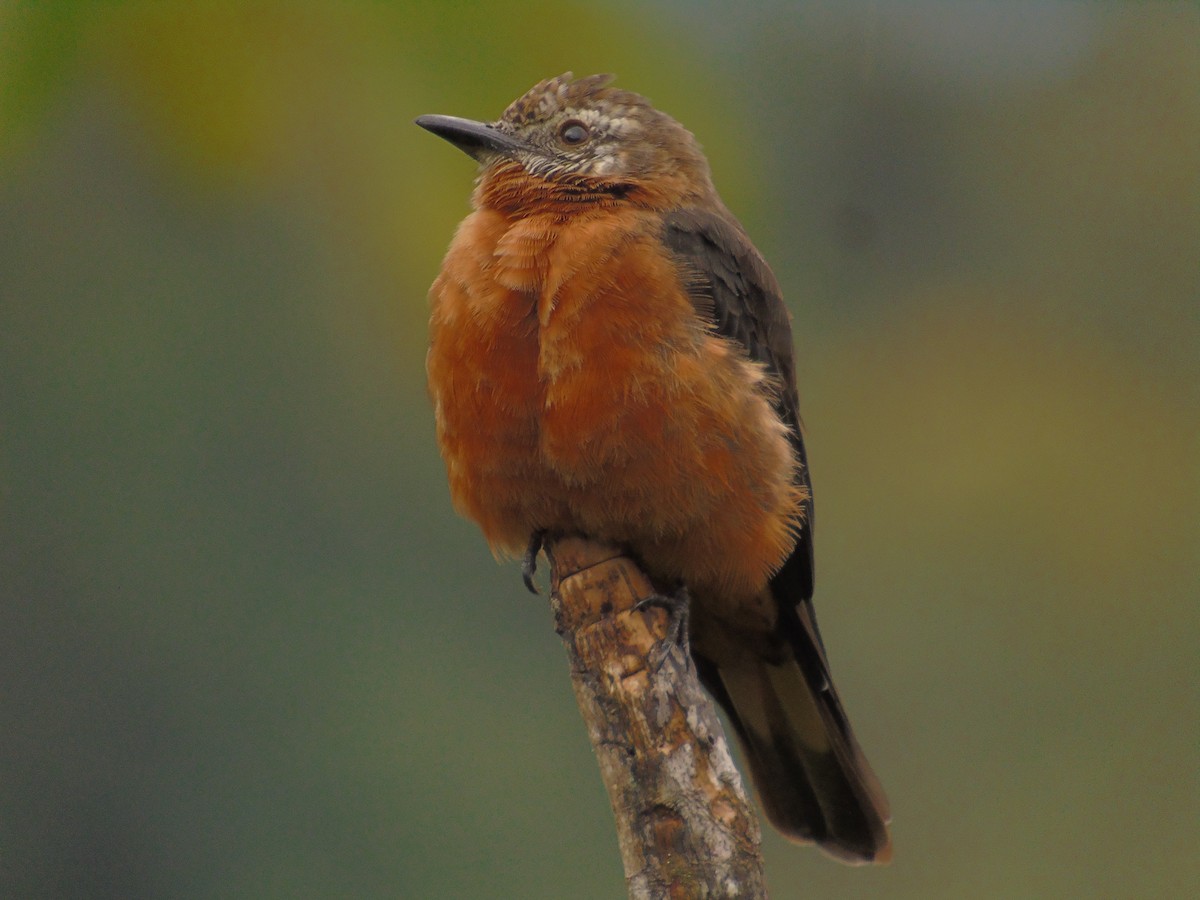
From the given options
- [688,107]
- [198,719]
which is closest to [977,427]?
[688,107]

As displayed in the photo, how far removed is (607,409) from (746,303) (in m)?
0.86

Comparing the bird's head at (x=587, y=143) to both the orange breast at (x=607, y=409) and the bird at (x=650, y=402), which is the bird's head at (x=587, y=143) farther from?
the orange breast at (x=607, y=409)

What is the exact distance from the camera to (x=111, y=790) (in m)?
7.25

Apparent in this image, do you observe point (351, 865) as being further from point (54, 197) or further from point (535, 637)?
point (54, 197)

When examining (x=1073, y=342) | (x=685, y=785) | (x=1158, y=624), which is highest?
(x=1073, y=342)

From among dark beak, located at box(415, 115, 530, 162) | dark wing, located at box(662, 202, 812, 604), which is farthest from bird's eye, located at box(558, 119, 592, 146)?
dark wing, located at box(662, 202, 812, 604)

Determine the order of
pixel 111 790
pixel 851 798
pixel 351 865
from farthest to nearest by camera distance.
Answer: pixel 351 865 → pixel 111 790 → pixel 851 798

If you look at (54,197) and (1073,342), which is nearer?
(54,197)

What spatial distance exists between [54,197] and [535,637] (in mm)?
4823

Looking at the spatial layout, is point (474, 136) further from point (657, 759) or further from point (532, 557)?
point (657, 759)

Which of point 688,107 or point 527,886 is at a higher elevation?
point 688,107

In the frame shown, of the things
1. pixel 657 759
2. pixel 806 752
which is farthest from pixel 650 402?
pixel 806 752

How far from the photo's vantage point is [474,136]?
482 cm

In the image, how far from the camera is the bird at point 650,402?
393 centimetres
